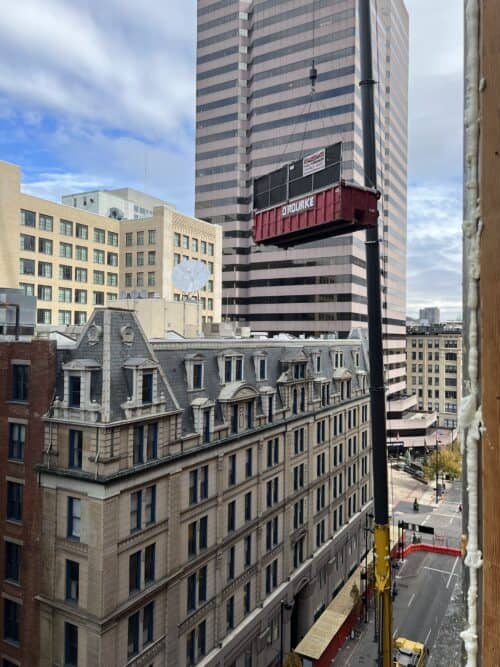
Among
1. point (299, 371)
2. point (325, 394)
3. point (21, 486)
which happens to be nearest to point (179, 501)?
point (21, 486)

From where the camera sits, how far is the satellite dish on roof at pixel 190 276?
45531 mm

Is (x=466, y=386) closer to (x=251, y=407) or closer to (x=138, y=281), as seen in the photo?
(x=251, y=407)

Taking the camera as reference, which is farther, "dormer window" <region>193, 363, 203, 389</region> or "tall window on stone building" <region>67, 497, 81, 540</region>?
"dormer window" <region>193, 363, 203, 389</region>

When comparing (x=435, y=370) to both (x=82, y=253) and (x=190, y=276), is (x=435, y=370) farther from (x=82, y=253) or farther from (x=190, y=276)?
(x=190, y=276)

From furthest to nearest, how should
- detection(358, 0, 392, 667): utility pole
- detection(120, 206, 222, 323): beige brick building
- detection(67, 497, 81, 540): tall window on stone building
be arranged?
detection(120, 206, 222, 323): beige brick building → detection(67, 497, 81, 540): tall window on stone building → detection(358, 0, 392, 667): utility pole

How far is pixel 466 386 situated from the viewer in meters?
3.16

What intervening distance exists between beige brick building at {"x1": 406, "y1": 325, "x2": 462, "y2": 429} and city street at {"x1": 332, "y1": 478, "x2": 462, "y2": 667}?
52582mm

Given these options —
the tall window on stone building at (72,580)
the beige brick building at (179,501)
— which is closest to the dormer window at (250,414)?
the beige brick building at (179,501)

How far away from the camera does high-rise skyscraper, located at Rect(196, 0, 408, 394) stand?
102 m

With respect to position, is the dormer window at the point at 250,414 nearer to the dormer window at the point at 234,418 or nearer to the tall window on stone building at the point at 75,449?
the dormer window at the point at 234,418

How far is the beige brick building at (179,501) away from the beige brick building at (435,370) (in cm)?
9119

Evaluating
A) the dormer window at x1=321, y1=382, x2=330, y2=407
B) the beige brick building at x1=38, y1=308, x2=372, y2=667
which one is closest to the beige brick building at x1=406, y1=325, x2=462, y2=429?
the dormer window at x1=321, y1=382, x2=330, y2=407

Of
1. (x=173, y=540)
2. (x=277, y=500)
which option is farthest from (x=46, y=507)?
(x=277, y=500)

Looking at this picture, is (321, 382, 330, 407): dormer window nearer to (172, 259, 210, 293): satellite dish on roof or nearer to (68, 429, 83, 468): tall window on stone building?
(172, 259, 210, 293): satellite dish on roof
